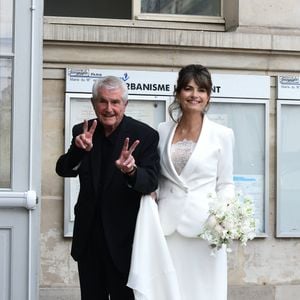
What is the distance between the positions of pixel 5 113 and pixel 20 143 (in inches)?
9.2

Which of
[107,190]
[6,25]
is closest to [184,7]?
[6,25]

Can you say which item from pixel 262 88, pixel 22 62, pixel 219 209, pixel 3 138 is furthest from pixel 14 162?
pixel 262 88

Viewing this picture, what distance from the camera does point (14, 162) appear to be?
4.92 m

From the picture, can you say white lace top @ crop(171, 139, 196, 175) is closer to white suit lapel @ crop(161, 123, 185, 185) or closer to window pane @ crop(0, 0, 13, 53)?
white suit lapel @ crop(161, 123, 185, 185)

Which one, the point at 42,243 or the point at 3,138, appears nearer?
the point at 3,138

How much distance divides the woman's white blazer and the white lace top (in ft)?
0.08

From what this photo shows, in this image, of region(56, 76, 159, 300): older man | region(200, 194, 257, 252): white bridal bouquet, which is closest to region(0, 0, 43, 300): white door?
region(56, 76, 159, 300): older man

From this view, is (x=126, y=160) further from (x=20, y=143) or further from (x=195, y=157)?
(x=20, y=143)

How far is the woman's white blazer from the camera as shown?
4043mm

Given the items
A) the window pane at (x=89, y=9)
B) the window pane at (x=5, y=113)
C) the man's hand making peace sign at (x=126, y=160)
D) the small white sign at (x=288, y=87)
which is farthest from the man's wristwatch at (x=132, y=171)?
the window pane at (x=89, y=9)

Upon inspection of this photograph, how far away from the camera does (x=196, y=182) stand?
4.07 meters

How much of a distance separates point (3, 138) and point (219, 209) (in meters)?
1.75

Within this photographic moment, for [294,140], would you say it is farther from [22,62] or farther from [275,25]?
[22,62]

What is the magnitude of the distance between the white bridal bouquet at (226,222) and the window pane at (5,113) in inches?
63.4
